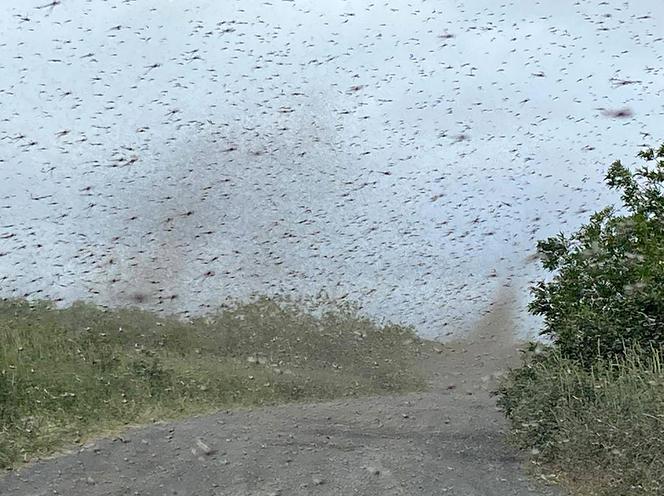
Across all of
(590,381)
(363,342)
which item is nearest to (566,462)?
(590,381)

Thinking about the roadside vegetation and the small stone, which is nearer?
the roadside vegetation

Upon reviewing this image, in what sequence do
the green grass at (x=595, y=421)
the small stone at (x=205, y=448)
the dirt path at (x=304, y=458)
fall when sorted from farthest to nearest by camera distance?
1. the small stone at (x=205, y=448)
2. the dirt path at (x=304, y=458)
3. the green grass at (x=595, y=421)

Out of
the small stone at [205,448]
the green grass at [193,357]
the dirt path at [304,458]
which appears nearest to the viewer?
the dirt path at [304,458]

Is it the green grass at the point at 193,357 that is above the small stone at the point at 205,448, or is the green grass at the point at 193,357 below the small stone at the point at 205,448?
below

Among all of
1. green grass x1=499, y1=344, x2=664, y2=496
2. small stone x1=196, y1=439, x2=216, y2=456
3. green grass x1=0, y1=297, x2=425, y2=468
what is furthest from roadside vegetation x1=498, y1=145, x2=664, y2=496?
green grass x1=0, y1=297, x2=425, y2=468

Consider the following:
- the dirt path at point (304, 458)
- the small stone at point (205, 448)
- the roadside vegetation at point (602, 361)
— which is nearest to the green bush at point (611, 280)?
the roadside vegetation at point (602, 361)

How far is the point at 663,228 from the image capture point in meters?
7.27

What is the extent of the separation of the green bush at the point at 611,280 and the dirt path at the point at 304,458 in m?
1.12

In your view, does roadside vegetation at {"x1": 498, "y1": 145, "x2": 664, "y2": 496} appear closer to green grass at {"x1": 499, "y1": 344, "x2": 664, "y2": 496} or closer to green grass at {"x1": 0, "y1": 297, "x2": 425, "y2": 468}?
green grass at {"x1": 499, "y1": 344, "x2": 664, "y2": 496}

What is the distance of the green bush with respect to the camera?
633 cm

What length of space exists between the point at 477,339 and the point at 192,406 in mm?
3492

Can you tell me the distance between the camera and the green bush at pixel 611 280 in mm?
6332

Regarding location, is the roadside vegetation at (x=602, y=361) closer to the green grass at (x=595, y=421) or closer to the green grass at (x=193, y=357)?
the green grass at (x=595, y=421)

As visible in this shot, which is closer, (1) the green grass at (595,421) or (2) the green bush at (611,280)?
(1) the green grass at (595,421)
